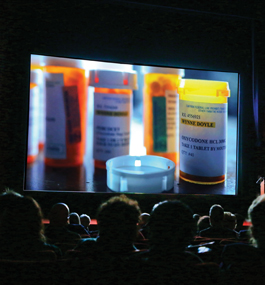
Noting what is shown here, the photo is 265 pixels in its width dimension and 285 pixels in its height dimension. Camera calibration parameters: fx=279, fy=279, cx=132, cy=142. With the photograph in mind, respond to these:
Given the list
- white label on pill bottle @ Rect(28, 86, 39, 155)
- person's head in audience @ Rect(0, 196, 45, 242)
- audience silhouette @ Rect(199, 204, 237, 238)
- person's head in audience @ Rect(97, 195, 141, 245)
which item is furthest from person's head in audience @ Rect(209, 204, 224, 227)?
white label on pill bottle @ Rect(28, 86, 39, 155)

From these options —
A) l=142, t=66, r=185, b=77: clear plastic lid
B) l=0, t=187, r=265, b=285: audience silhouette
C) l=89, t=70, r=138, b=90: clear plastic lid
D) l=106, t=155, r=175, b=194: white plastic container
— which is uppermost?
l=142, t=66, r=185, b=77: clear plastic lid

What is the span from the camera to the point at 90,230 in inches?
15.5

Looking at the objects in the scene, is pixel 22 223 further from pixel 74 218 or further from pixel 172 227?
pixel 172 227

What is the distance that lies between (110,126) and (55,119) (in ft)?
0.37

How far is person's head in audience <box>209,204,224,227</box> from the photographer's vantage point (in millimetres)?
393

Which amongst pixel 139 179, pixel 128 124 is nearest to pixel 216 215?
pixel 139 179

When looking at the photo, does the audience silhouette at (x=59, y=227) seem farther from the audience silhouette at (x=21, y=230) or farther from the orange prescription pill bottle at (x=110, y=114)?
the orange prescription pill bottle at (x=110, y=114)

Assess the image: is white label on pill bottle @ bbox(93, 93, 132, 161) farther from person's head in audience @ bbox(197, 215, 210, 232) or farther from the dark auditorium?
person's head in audience @ bbox(197, 215, 210, 232)

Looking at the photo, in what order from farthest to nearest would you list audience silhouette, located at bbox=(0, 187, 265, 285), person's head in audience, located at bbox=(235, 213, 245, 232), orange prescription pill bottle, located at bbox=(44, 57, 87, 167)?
1. orange prescription pill bottle, located at bbox=(44, 57, 87, 167)
2. person's head in audience, located at bbox=(235, 213, 245, 232)
3. audience silhouette, located at bbox=(0, 187, 265, 285)

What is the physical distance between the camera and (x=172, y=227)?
331mm

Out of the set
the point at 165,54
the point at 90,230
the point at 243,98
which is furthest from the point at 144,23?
the point at 90,230

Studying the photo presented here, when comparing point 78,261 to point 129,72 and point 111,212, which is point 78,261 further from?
point 129,72

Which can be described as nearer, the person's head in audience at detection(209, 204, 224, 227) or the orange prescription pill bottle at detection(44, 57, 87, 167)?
the person's head in audience at detection(209, 204, 224, 227)

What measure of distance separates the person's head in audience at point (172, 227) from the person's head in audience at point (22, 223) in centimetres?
14
